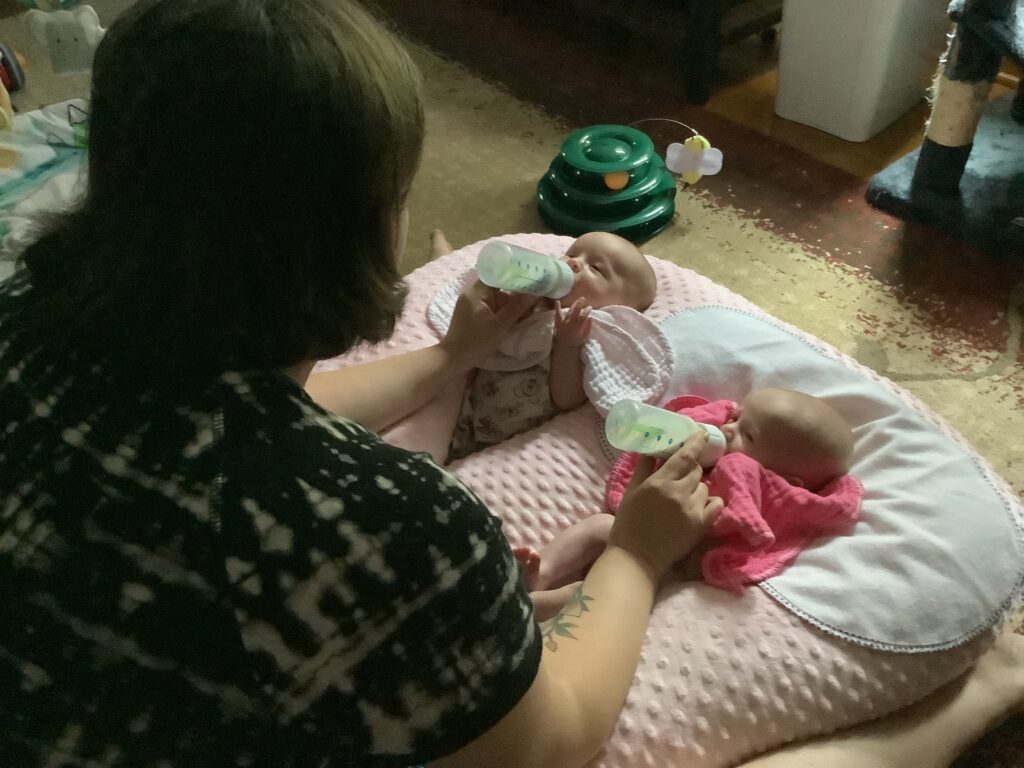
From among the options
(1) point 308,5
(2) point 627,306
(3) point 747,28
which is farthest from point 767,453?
(3) point 747,28

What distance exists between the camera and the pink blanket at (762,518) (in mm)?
975

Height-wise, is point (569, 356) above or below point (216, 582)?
below

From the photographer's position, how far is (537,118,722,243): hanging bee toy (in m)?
1.77

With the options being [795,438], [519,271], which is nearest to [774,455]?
[795,438]

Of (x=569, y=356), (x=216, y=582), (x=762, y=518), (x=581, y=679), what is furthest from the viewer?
(x=569, y=356)

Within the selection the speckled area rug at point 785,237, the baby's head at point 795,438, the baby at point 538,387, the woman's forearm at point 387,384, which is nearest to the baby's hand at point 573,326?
the baby at point 538,387

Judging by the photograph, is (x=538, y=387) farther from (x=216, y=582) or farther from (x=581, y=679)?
(x=216, y=582)

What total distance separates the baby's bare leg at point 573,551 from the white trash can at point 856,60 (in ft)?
4.39

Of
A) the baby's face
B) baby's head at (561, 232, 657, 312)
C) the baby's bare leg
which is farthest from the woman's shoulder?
baby's head at (561, 232, 657, 312)

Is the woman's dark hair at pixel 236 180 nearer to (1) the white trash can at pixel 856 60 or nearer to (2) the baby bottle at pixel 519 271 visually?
(2) the baby bottle at pixel 519 271

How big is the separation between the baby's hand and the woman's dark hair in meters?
0.62

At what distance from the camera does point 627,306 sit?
4.17 feet

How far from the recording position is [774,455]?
1051 mm

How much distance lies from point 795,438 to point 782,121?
1302mm
